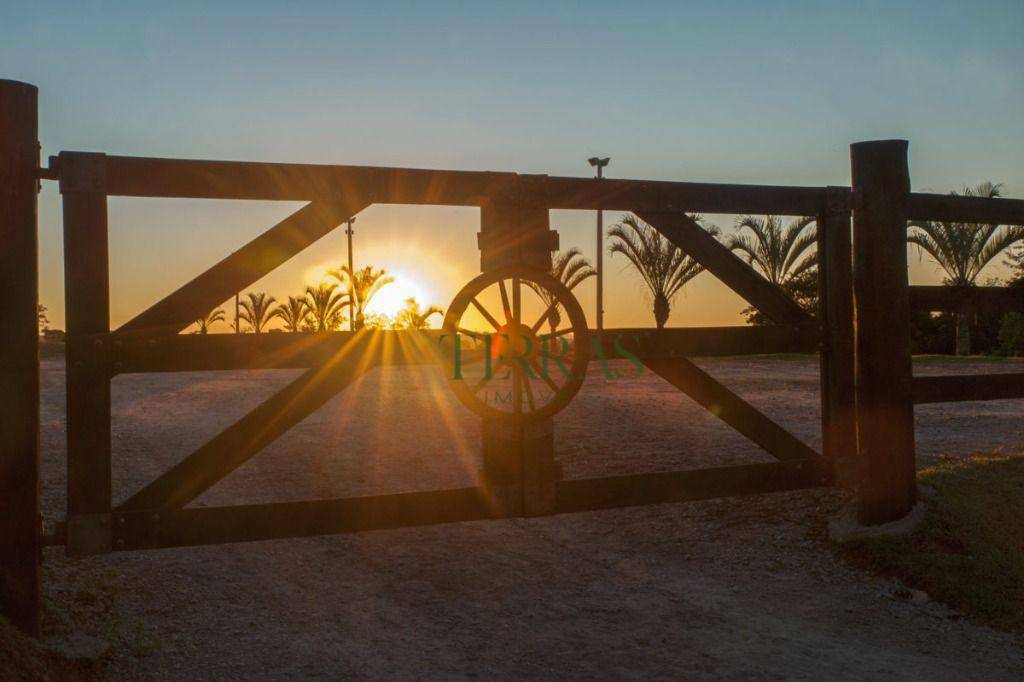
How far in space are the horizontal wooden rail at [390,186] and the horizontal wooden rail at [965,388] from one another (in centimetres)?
175

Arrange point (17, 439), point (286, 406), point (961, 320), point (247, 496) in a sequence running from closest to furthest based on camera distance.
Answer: point (17, 439)
point (286, 406)
point (247, 496)
point (961, 320)

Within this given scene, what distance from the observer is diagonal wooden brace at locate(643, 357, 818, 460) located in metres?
5.18

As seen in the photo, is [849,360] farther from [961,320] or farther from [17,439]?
[961,320]

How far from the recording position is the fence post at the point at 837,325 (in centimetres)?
564

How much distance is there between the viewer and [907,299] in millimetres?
5816

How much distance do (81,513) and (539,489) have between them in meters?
2.30

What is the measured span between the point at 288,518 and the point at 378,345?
995mm

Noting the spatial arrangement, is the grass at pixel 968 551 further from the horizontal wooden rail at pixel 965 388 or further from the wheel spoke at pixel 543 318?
the wheel spoke at pixel 543 318

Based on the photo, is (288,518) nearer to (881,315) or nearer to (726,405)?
(726,405)

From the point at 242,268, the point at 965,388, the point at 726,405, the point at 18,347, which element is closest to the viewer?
the point at 18,347

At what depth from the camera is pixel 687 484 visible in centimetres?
516

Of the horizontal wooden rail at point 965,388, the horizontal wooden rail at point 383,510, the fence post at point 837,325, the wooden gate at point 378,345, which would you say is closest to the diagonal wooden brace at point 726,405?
the wooden gate at point 378,345

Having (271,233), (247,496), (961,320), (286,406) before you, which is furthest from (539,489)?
(961,320)

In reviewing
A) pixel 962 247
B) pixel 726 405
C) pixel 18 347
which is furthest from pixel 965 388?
pixel 962 247
